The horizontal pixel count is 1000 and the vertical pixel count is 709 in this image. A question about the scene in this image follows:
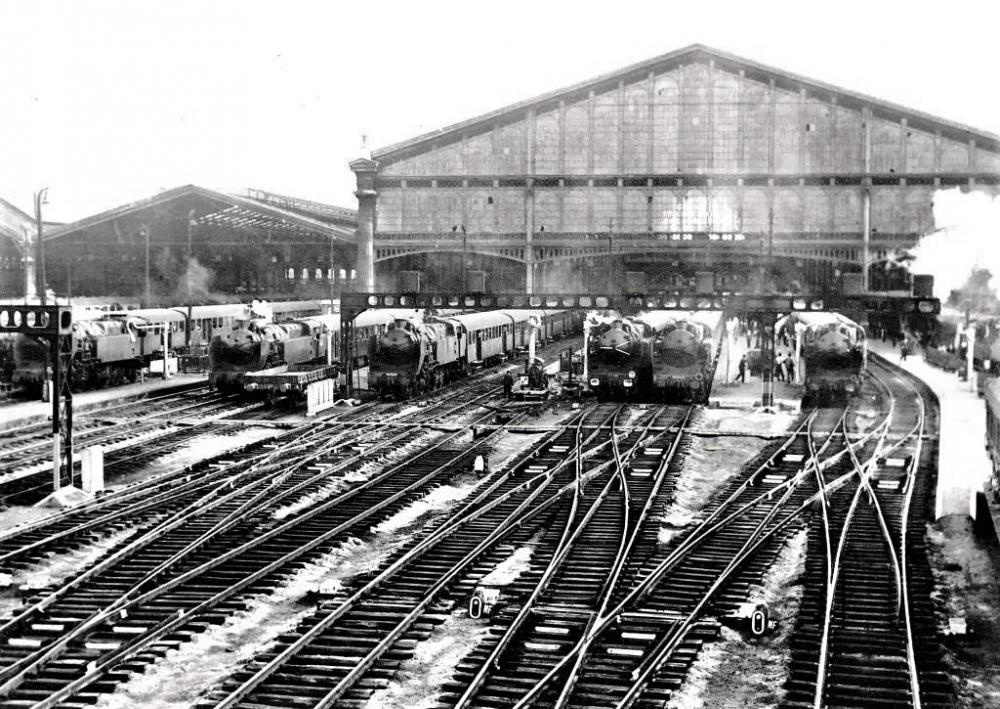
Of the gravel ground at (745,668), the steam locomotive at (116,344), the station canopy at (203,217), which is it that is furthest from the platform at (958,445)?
the station canopy at (203,217)

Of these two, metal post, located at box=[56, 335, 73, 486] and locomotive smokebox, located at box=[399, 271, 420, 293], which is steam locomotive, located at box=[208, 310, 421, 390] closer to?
metal post, located at box=[56, 335, 73, 486]

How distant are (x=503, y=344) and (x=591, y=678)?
42050 mm

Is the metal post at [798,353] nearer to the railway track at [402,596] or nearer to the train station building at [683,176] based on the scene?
the train station building at [683,176]

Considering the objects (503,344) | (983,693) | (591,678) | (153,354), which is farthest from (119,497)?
(503,344)

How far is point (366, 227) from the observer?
66.1 m

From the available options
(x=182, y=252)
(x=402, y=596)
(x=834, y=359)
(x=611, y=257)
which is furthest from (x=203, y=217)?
(x=402, y=596)

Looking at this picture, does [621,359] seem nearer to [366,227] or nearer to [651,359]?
[651,359]

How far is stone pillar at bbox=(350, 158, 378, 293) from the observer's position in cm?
6581

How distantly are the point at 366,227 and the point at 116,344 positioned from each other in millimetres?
26712

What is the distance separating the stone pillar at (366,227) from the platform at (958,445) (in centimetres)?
3190

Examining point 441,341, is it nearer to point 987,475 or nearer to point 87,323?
point 87,323

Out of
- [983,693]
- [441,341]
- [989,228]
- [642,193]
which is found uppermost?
[642,193]

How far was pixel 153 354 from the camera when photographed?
4525cm

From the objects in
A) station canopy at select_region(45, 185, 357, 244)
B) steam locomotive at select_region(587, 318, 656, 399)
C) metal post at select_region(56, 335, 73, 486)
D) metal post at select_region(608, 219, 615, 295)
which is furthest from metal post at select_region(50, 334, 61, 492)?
station canopy at select_region(45, 185, 357, 244)
